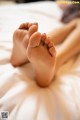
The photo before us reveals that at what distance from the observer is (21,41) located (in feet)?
1.99

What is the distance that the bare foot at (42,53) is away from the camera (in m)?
0.54

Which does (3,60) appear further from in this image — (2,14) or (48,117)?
(2,14)

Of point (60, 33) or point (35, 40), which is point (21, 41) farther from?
point (60, 33)

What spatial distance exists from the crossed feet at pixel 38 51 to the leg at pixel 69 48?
106 mm

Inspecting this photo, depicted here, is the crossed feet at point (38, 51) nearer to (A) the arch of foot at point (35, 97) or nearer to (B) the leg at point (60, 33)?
(A) the arch of foot at point (35, 97)

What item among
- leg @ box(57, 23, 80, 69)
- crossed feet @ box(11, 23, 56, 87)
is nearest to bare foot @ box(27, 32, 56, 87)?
crossed feet @ box(11, 23, 56, 87)

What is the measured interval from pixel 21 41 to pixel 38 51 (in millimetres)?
82

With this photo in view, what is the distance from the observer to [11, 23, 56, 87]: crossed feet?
0.55m

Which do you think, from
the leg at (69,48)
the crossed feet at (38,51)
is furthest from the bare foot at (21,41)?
the leg at (69,48)

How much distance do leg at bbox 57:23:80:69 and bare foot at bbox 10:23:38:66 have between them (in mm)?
123

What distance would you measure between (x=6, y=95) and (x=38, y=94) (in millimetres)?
82

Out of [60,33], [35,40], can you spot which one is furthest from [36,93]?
[60,33]

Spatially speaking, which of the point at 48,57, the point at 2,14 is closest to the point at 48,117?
the point at 48,57

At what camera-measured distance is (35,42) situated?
1.76ft
